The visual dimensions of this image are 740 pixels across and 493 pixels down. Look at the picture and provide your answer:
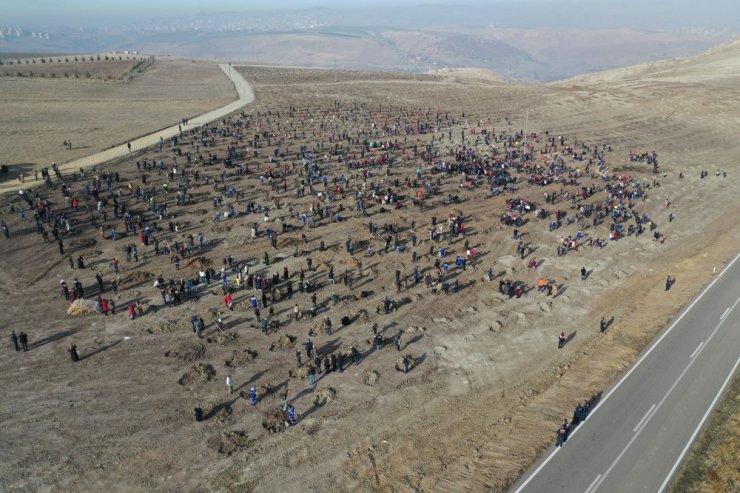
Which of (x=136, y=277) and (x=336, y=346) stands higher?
(x=136, y=277)

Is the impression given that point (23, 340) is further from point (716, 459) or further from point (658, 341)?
point (658, 341)

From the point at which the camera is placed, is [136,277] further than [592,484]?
Yes

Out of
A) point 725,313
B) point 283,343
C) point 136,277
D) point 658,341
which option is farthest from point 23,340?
point 725,313

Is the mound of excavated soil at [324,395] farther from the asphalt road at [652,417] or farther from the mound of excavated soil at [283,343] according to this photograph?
the asphalt road at [652,417]

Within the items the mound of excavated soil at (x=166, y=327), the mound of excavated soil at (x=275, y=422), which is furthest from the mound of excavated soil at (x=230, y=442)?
the mound of excavated soil at (x=166, y=327)

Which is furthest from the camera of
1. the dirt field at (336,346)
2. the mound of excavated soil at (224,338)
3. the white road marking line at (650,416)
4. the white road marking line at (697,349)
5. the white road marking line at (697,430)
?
the mound of excavated soil at (224,338)

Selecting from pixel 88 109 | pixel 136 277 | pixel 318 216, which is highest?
pixel 88 109

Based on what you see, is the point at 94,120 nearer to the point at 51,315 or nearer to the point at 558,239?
the point at 51,315
